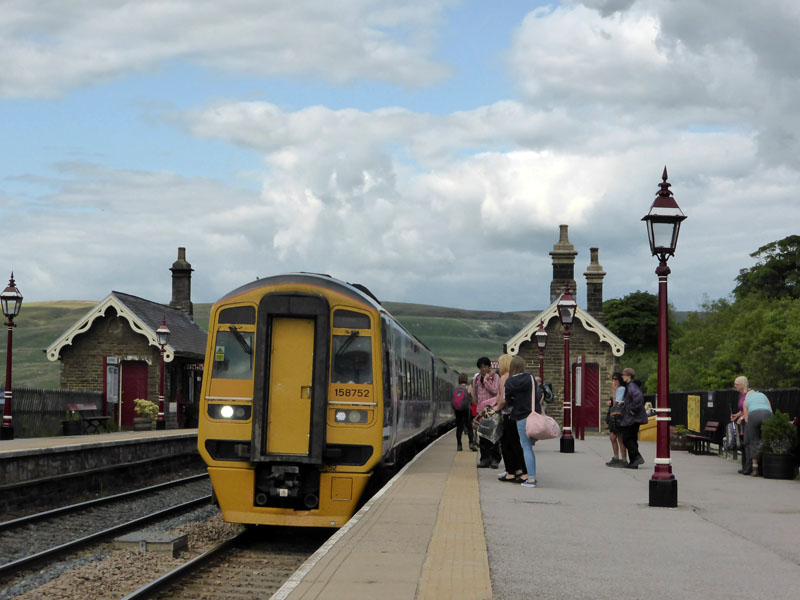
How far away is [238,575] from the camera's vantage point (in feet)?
33.8

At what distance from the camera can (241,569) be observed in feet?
34.9

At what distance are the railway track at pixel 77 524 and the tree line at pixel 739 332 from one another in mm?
43781

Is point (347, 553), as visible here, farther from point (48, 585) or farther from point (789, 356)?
point (789, 356)

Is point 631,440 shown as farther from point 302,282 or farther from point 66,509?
point 66,509

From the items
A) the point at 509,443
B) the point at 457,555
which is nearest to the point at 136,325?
the point at 509,443

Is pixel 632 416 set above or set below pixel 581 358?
below

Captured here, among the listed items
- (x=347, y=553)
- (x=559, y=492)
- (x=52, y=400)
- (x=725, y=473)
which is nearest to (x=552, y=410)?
(x=52, y=400)

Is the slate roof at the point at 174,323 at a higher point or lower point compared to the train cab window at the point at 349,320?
higher

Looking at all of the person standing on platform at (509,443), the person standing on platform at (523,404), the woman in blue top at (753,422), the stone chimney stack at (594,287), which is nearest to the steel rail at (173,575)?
the person standing on platform at (523,404)

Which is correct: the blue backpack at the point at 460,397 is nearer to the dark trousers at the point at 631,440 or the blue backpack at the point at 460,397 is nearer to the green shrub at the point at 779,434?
the dark trousers at the point at 631,440

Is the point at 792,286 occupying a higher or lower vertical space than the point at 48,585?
higher

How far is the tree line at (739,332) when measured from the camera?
191 ft

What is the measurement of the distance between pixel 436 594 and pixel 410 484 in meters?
7.30

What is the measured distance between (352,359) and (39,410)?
65.9 feet
